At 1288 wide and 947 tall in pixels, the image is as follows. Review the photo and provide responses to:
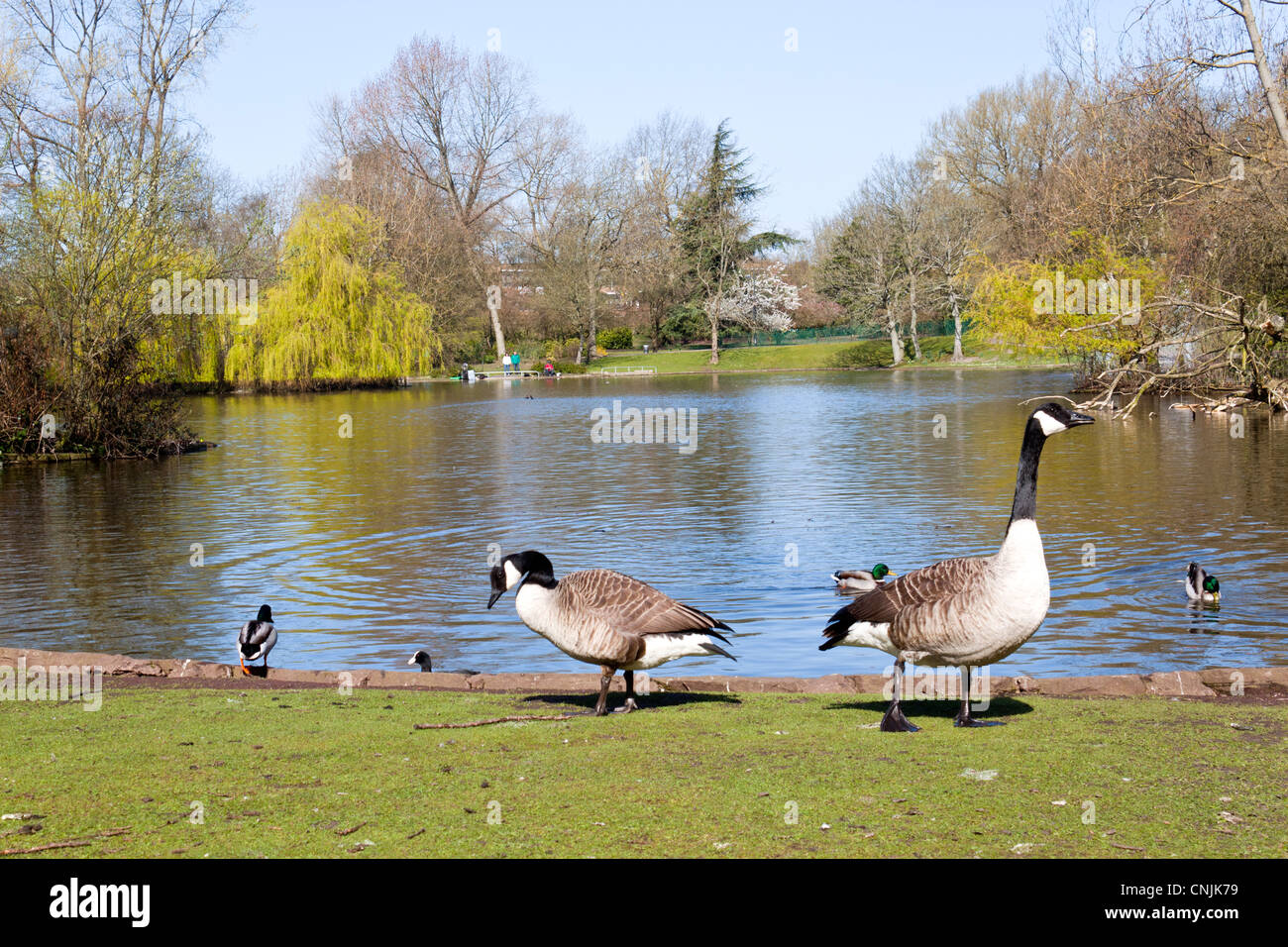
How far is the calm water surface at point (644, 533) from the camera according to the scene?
46.5 feet

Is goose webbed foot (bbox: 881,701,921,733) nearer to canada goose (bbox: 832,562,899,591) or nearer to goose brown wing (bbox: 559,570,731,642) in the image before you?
goose brown wing (bbox: 559,570,731,642)

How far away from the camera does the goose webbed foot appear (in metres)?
8.16

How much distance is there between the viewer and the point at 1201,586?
14992 mm

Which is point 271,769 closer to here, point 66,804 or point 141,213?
point 66,804

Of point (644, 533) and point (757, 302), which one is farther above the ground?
point (757, 302)

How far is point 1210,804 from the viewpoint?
19.9 ft

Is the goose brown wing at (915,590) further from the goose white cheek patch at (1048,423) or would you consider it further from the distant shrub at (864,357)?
the distant shrub at (864,357)

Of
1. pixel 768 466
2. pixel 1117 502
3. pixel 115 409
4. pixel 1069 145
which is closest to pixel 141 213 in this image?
pixel 115 409

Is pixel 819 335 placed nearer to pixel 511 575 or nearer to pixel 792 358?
pixel 792 358

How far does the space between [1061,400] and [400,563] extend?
36364 mm

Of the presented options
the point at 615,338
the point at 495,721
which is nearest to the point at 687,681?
the point at 495,721

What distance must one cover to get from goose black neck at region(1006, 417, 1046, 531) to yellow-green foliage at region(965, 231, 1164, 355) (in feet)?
123

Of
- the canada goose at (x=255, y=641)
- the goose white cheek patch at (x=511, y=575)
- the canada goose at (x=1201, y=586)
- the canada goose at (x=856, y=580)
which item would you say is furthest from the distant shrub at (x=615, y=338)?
the goose white cheek patch at (x=511, y=575)

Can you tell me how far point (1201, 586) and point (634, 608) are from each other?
999 centimetres
